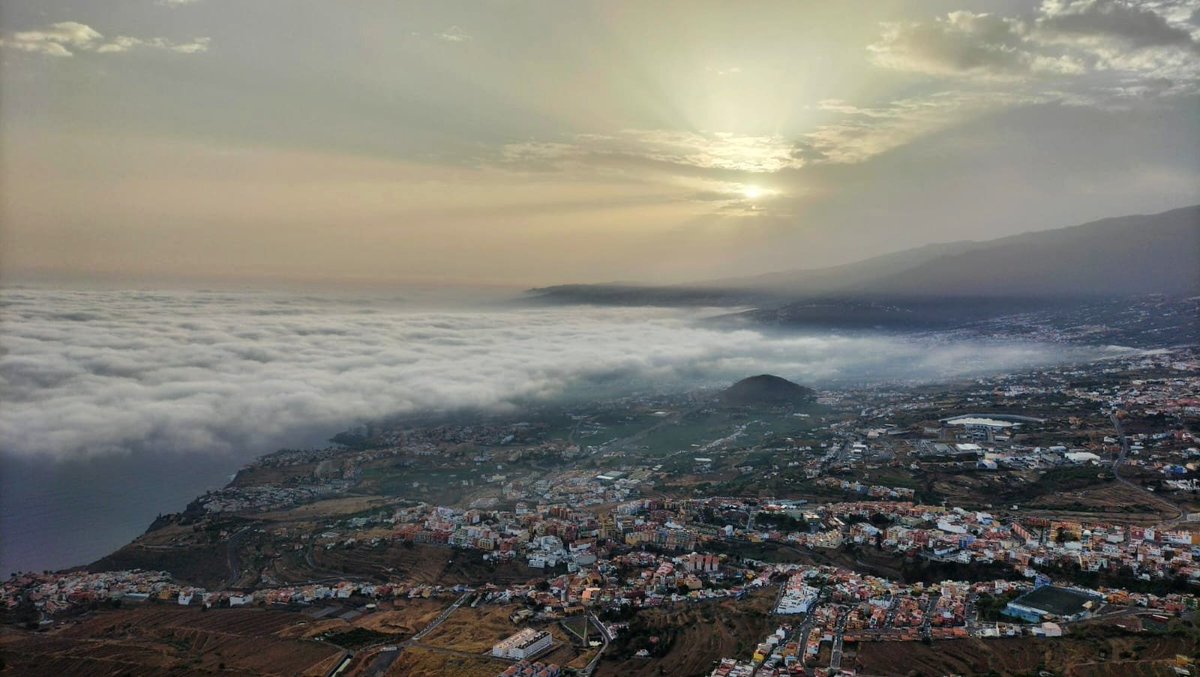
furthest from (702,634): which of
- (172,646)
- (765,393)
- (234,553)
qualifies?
(765,393)

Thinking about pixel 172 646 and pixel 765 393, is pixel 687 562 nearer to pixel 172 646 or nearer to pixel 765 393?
pixel 172 646

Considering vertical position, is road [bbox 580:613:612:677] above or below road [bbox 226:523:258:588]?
above

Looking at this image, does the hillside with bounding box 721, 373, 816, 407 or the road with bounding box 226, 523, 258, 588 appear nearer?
the road with bounding box 226, 523, 258, 588

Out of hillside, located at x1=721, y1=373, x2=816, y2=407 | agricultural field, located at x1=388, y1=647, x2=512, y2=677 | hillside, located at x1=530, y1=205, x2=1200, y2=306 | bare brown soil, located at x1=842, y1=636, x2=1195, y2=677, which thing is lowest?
hillside, located at x1=721, y1=373, x2=816, y2=407

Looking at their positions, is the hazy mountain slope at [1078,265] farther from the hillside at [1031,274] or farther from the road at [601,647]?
the road at [601,647]

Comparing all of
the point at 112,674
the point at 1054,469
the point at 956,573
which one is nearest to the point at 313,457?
the point at 112,674

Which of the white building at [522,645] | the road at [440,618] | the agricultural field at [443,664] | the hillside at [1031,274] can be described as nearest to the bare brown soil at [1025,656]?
the white building at [522,645]

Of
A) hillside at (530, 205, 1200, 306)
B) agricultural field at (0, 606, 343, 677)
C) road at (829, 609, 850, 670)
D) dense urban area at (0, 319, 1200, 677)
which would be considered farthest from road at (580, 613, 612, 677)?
hillside at (530, 205, 1200, 306)

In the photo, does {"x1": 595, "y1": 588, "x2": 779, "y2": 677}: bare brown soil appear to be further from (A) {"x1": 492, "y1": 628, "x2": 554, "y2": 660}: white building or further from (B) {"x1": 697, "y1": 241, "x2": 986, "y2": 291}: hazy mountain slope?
(B) {"x1": 697, "y1": 241, "x2": 986, "y2": 291}: hazy mountain slope

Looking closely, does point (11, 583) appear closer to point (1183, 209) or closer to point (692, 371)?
point (692, 371)
